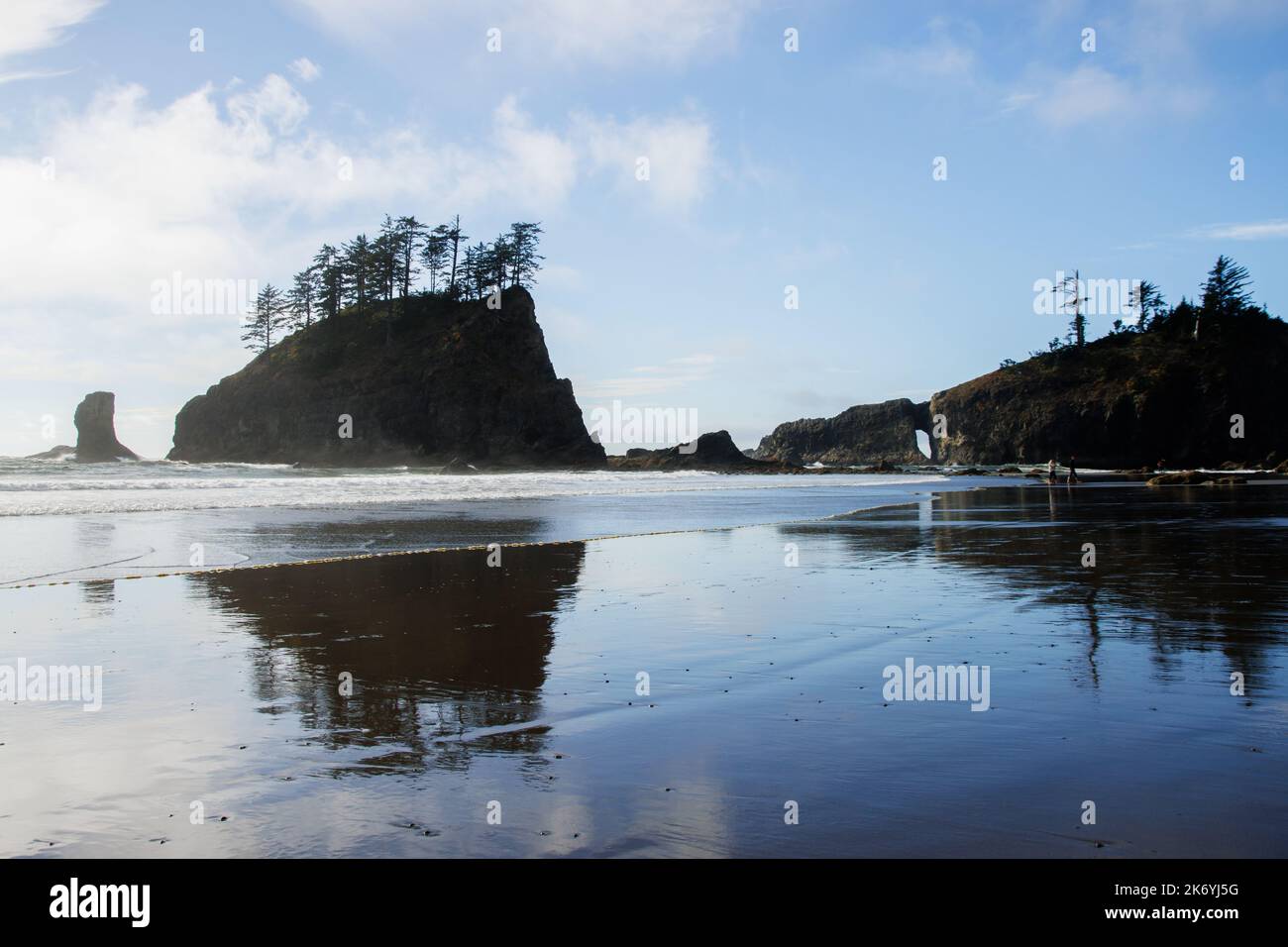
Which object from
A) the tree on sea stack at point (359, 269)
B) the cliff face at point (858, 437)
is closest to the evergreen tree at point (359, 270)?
the tree on sea stack at point (359, 269)

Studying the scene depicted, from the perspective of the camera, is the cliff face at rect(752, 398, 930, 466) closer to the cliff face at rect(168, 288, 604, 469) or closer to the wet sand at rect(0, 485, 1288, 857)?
the cliff face at rect(168, 288, 604, 469)

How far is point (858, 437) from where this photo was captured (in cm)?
16850

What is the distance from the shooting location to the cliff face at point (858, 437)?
520 ft

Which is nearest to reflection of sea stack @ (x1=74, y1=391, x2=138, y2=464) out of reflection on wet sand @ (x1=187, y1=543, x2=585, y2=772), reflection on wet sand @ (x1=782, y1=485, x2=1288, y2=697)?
reflection on wet sand @ (x1=782, y1=485, x2=1288, y2=697)

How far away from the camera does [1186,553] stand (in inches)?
623

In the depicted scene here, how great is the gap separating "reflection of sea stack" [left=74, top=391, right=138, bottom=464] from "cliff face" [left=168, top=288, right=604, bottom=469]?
30.1ft

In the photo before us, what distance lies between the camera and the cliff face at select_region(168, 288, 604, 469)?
9475 cm

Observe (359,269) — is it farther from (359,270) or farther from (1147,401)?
(1147,401)

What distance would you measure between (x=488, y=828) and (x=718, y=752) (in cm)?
162

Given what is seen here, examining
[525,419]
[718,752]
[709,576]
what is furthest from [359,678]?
[525,419]

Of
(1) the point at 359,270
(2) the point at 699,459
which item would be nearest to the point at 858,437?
(2) the point at 699,459

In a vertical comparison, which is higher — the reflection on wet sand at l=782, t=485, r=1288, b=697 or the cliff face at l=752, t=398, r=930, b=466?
the cliff face at l=752, t=398, r=930, b=466

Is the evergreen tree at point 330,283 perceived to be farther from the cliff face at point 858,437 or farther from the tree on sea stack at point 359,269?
the cliff face at point 858,437

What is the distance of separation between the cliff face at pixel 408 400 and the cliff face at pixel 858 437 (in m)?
63.5
